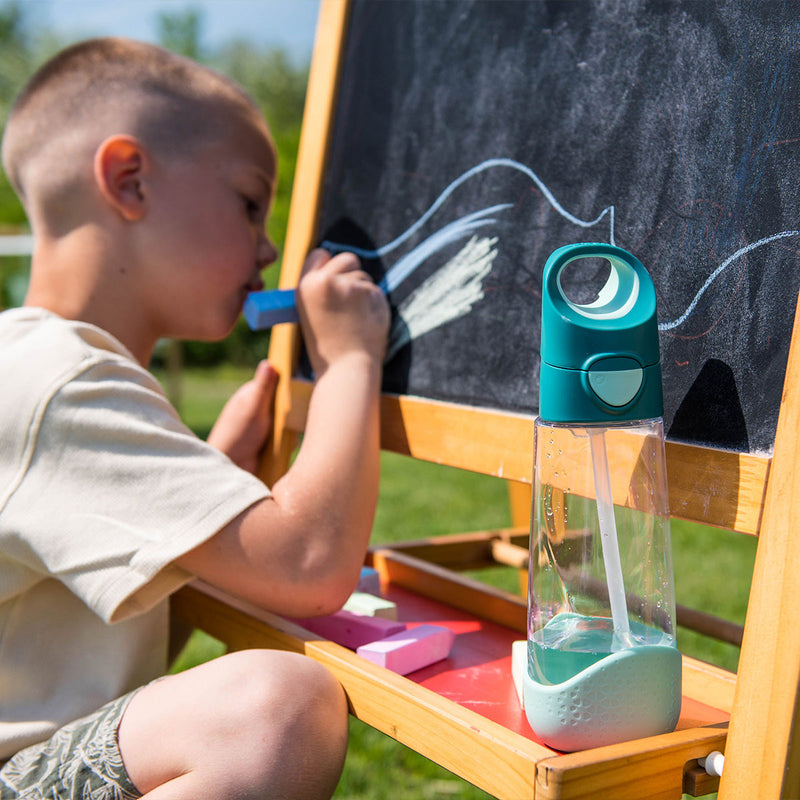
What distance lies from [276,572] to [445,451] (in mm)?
269

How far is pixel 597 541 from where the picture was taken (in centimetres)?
85

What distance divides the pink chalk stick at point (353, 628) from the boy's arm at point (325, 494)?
40mm

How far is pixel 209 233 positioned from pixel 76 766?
0.72 metres

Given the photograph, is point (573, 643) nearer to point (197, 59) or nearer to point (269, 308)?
point (269, 308)

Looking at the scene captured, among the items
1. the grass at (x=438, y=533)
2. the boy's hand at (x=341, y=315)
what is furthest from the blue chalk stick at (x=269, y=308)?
the grass at (x=438, y=533)

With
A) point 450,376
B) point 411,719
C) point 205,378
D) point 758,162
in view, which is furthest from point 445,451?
point 205,378

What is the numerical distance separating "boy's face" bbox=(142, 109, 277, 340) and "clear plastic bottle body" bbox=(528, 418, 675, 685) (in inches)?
26.2

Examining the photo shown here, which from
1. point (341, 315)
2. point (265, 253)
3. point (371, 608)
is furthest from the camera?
point (265, 253)

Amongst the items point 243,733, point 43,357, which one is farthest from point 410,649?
point 43,357

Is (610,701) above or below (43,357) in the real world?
below

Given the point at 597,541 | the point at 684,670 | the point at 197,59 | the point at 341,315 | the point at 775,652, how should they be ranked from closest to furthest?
1. the point at 775,652
2. the point at 597,541
3. the point at 684,670
4. the point at 341,315
5. the point at 197,59

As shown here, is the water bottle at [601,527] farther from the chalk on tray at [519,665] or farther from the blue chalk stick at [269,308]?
the blue chalk stick at [269,308]

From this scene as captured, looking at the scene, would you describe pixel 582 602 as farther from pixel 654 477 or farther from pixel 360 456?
pixel 360 456

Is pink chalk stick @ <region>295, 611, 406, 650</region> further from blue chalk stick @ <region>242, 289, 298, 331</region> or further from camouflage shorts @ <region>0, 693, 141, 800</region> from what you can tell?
blue chalk stick @ <region>242, 289, 298, 331</region>
